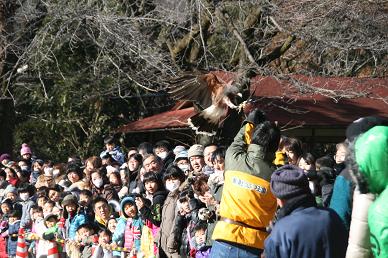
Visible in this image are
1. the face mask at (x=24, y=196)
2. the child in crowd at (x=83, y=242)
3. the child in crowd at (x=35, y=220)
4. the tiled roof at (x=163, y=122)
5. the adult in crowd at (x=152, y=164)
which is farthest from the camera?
the tiled roof at (x=163, y=122)

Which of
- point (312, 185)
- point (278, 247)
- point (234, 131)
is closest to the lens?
point (278, 247)

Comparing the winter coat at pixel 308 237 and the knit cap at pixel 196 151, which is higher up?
the knit cap at pixel 196 151

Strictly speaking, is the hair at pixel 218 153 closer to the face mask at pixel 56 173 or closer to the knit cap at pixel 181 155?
the knit cap at pixel 181 155

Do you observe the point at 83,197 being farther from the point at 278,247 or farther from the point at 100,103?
the point at 100,103

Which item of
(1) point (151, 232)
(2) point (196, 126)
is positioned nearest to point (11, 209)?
(1) point (151, 232)

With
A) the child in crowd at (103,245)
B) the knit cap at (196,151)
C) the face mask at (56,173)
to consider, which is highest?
the face mask at (56,173)

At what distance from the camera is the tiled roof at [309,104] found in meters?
16.4

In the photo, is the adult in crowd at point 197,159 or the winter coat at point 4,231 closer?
the adult in crowd at point 197,159

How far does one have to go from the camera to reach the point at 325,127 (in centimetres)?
1819

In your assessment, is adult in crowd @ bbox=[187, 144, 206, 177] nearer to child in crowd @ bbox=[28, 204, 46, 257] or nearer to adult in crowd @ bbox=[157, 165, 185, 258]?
adult in crowd @ bbox=[157, 165, 185, 258]

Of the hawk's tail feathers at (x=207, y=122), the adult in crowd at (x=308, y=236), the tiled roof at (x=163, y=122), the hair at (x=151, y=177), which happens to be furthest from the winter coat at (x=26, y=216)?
the adult in crowd at (x=308, y=236)

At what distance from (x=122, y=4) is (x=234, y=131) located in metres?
10.7

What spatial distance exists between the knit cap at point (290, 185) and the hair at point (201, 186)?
3.95 meters

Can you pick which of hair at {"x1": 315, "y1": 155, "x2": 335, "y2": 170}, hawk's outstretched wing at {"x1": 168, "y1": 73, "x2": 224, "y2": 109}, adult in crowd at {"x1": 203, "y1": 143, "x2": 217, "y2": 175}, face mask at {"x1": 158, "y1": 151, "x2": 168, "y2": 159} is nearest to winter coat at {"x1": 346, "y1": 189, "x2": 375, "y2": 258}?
hair at {"x1": 315, "y1": 155, "x2": 335, "y2": 170}
